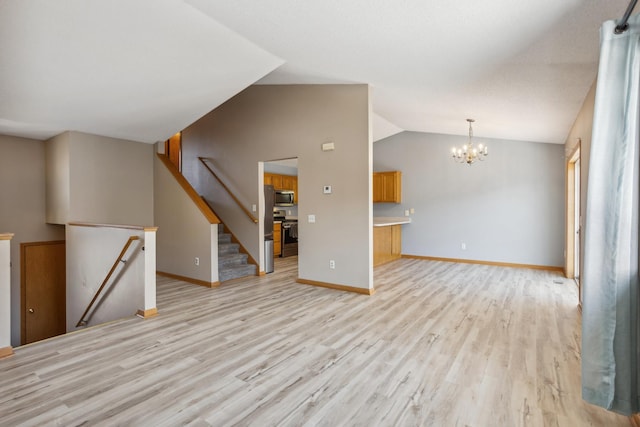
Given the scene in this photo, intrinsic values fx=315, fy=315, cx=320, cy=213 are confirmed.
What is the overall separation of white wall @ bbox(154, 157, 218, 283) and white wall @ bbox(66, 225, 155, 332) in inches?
45.9

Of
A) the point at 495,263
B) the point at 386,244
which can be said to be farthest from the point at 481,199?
the point at 386,244

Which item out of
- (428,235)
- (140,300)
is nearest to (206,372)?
(140,300)

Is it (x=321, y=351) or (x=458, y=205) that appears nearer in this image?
(x=321, y=351)

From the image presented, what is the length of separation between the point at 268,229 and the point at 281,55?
3.34 m

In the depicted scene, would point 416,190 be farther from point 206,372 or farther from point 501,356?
point 206,372

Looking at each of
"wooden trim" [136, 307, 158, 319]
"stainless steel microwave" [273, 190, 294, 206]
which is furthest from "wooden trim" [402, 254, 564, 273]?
"wooden trim" [136, 307, 158, 319]

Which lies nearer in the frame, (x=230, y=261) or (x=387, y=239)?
(x=230, y=261)

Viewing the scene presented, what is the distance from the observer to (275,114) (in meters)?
5.48

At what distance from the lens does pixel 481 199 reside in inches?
266

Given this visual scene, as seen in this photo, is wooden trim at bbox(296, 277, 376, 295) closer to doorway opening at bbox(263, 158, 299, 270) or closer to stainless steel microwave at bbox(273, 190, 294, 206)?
doorway opening at bbox(263, 158, 299, 270)

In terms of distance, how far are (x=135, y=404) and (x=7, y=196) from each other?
16.3 feet

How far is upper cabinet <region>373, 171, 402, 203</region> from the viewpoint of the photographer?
768 cm

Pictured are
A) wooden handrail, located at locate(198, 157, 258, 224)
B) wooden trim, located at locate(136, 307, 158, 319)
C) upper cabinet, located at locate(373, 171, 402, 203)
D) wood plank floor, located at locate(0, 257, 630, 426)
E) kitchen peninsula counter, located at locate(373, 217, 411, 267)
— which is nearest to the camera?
wood plank floor, located at locate(0, 257, 630, 426)

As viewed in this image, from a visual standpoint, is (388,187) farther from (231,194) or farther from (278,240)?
(231,194)
